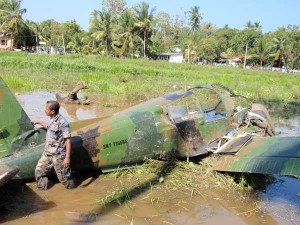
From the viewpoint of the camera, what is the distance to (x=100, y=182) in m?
6.46

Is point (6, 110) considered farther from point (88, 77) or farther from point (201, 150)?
point (88, 77)

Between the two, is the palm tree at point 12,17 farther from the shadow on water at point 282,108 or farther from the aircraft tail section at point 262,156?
the aircraft tail section at point 262,156

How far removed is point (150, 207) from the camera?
5637 mm

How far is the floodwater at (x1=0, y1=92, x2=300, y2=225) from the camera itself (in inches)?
202

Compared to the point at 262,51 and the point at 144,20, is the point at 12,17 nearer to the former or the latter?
the point at 144,20

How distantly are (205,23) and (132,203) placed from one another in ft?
455

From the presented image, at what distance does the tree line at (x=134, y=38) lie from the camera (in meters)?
61.4

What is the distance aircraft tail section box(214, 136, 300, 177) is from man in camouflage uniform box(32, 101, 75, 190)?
114 inches

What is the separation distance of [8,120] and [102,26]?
60.0 m

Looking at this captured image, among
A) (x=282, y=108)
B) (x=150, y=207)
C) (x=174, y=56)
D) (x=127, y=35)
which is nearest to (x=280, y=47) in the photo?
(x=174, y=56)

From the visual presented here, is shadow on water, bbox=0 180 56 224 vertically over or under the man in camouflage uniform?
under

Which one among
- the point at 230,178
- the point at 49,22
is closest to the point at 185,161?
the point at 230,178

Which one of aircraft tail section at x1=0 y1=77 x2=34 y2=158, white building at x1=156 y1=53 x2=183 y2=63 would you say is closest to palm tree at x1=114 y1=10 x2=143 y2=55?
white building at x1=156 y1=53 x2=183 y2=63

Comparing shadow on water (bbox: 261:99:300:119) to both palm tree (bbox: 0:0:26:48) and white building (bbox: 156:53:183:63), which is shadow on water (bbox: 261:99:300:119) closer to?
palm tree (bbox: 0:0:26:48)
